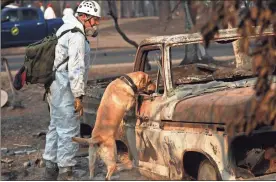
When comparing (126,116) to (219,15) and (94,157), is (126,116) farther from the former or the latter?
(219,15)

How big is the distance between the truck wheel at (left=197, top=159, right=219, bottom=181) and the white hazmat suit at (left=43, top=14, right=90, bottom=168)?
171cm

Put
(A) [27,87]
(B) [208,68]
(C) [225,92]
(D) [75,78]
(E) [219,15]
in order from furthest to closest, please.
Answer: (A) [27,87], (B) [208,68], (D) [75,78], (C) [225,92], (E) [219,15]

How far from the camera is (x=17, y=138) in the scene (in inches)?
414

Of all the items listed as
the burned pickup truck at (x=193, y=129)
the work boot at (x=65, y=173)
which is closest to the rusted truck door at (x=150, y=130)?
the burned pickup truck at (x=193, y=129)

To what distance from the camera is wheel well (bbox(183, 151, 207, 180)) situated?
5.63m

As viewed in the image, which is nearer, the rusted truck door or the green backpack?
the rusted truck door

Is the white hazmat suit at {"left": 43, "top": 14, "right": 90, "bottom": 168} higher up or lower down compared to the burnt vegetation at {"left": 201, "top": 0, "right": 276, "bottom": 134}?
lower down

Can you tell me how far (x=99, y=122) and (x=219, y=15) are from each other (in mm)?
3743

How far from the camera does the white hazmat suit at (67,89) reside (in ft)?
22.0

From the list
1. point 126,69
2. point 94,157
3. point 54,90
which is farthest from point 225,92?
point 126,69

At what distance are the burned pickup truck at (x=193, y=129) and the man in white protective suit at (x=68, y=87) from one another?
58 centimetres

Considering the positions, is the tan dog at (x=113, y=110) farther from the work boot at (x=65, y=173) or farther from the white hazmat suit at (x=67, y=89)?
the work boot at (x=65, y=173)

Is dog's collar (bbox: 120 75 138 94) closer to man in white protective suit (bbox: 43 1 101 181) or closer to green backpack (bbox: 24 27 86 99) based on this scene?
man in white protective suit (bbox: 43 1 101 181)

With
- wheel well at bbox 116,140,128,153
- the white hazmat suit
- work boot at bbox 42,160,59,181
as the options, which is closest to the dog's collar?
the white hazmat suit
